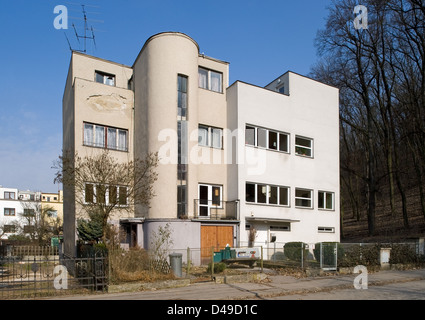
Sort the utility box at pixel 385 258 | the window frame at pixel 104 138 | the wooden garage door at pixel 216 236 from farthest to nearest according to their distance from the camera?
the window frame at pixel 104 138 < the wooden garage door at pixel 216 236 < the utility box at pixel 385 258

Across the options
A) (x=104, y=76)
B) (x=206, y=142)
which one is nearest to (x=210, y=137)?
(x=206, y=142)

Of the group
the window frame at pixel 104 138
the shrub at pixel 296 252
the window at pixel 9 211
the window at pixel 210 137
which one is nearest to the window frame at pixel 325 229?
the shrub at pixel 296 252

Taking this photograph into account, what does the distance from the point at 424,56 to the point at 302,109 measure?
10.1 meters

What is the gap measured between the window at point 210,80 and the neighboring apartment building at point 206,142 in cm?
6

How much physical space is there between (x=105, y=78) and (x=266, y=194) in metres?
12.0

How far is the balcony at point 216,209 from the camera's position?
66.4ft

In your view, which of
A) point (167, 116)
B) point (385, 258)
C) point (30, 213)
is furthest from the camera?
point (30, 213)

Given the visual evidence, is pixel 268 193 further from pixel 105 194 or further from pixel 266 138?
pixel 105 194

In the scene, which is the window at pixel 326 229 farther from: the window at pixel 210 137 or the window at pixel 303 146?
the window at pixel 210 137

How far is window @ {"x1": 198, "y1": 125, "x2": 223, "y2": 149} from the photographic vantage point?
70.8 ft

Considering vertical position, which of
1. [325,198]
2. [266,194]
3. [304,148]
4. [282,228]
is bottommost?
[282,228]

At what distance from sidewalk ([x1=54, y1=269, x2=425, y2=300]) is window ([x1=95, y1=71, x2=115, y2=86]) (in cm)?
1429

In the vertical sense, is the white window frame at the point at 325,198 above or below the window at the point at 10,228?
above

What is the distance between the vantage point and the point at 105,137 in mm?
20703
